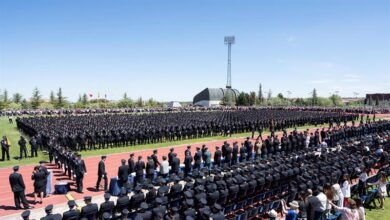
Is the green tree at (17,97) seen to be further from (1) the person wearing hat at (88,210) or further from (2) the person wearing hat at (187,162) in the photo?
(1) the person wearing hat at (88,210)

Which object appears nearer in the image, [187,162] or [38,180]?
[38,180]

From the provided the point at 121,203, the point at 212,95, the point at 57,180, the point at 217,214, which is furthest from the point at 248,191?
the point at 212,95

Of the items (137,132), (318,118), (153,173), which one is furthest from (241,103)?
(153,173)

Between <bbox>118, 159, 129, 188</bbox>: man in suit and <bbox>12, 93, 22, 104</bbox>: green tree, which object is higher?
<bbox>12, 93, 22, 104</bbox>: green tree

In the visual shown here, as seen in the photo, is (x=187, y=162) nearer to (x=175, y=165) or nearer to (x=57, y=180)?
(x=175, y=165)

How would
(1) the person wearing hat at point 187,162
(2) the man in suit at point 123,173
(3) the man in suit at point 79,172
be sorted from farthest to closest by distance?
(1) the person wearing hat at point 187,162 < (3) the man in suit at point 79,172 < (2) the man in suit at point 123,173

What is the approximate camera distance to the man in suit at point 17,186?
35.0 ft

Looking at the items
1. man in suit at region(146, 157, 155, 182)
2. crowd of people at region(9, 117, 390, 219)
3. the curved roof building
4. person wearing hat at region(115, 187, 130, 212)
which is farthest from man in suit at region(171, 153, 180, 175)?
the curved roof building

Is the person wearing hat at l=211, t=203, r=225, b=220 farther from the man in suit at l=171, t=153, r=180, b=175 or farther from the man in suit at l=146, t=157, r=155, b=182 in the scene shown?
Result: the man in suit at l=171, t=153, r=180, b=175

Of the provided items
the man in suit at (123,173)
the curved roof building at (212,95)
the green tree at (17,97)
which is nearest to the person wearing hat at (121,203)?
the man in suit at (123,173)

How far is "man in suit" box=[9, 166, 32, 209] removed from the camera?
1066cm

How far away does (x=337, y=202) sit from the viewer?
32.6 feet

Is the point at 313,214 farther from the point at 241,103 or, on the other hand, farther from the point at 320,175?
the point at 241,103

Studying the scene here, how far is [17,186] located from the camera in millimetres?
10812
